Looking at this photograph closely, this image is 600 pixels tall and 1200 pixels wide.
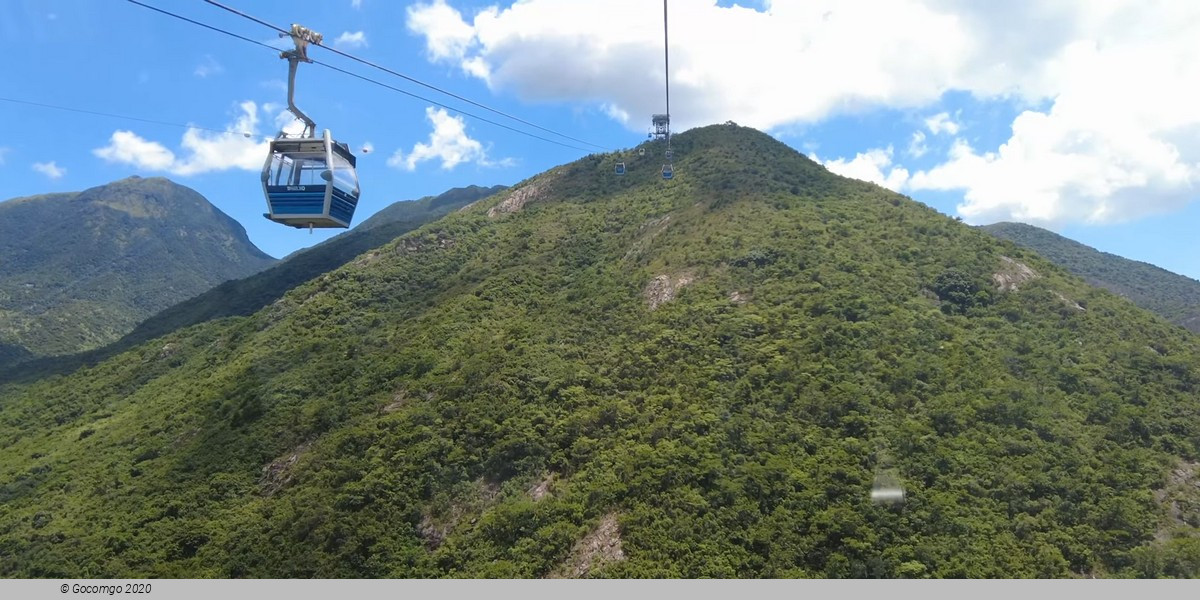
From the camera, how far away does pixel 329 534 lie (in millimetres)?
28578

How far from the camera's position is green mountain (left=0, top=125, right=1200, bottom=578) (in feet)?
78.5

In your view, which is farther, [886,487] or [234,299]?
[234,299]

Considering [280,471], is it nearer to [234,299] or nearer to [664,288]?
[664,288]

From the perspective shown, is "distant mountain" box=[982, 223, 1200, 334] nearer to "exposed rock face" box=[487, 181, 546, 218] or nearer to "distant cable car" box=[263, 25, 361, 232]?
"exposed rock face" box=[487, 181, 546, 218]

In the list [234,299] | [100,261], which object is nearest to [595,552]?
[234,299]

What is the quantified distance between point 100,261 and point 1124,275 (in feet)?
675

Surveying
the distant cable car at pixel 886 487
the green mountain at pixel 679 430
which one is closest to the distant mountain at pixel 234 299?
the green mountain at pixel 679 430

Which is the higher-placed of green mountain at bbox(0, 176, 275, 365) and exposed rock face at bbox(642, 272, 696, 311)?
green mountain at bbox(0, 176, 275, 365)

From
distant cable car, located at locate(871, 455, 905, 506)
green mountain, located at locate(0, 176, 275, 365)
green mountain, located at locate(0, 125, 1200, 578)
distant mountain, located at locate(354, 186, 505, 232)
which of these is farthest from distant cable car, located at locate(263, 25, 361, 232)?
distant mountain, located at locate(354, 186, 505, 232)

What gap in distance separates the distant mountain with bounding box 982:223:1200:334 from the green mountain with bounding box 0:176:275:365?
15108 centimetres

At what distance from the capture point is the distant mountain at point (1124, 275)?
7650cm

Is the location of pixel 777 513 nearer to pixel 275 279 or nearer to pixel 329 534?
pixel 329 534

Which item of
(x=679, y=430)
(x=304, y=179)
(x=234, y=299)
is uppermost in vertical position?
(x=234, y=299)

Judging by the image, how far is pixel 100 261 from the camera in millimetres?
149625
